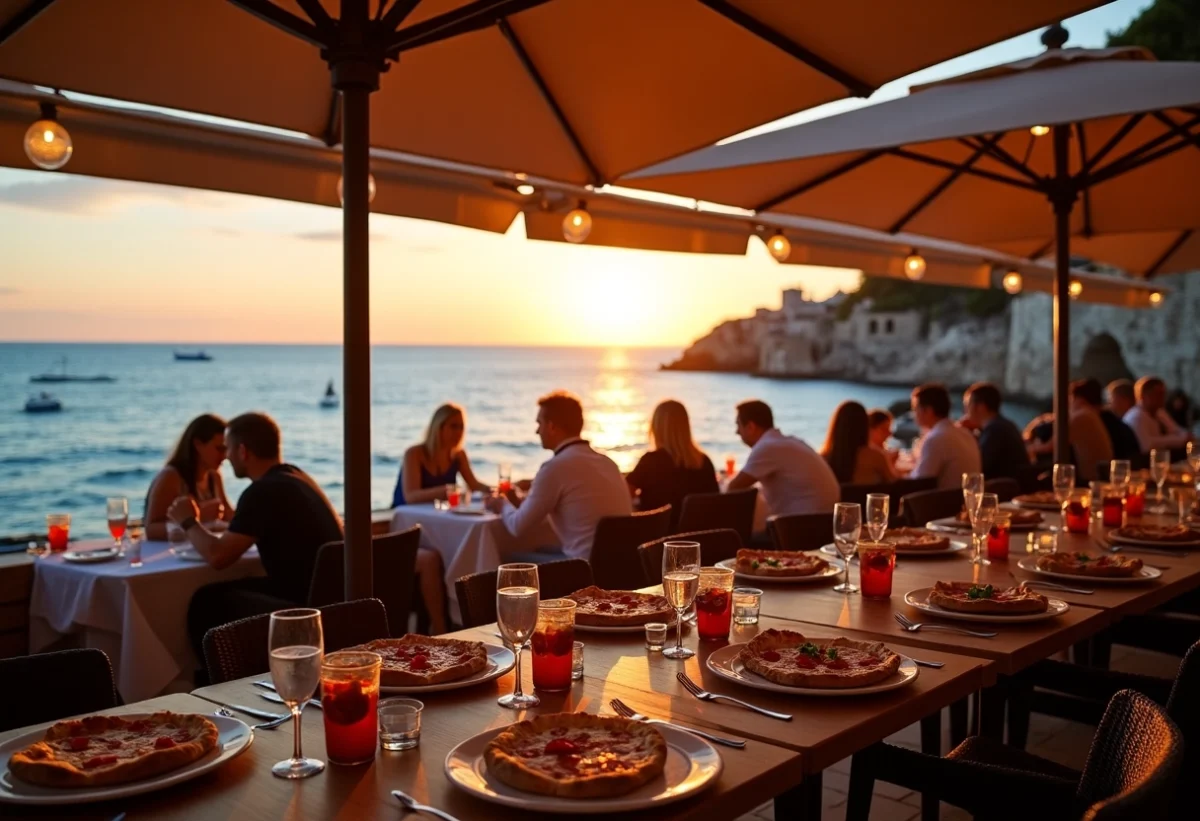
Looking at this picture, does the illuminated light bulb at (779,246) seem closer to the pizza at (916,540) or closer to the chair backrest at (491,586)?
the pizza at (916,540)

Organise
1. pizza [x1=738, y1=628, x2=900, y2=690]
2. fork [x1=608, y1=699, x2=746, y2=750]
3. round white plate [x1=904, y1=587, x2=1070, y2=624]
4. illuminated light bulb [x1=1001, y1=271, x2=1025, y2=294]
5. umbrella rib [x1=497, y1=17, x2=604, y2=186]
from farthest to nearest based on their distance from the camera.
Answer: illuminated light bulb [x1=1001, y1=271, x2=1025, y2=294], umbrella rib [x1=497, y1=17, x2=604, y2=186], round white plate [x1=904, y1=587, x2=1070, y2=624], pizza [x1=738, y1=628, x2=900, y2=690], fork [x1=608, y1=699, x2=746, y2=750]

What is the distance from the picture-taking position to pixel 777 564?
10.2 ft

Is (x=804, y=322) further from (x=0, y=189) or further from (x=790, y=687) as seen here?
(x=790, y=687)

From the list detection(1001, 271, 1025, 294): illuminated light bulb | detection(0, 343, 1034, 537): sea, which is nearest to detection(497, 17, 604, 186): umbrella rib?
detection(1001, 271, 1025, 294): illuminated light bulb

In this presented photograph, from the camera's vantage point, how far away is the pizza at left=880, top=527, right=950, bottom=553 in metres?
3.47

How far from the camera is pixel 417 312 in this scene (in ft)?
174

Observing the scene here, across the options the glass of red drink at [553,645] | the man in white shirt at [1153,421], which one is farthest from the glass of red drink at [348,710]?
the man in white shirt at [1153,421]

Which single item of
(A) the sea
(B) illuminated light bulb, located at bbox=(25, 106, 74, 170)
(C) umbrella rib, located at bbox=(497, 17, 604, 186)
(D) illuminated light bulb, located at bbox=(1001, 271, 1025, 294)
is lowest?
(A) the sea

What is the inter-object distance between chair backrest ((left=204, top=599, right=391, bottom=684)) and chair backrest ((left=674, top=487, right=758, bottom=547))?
2.32 meters

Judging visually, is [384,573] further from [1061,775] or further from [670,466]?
[1061,775]

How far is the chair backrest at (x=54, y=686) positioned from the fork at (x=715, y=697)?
42.2 inches

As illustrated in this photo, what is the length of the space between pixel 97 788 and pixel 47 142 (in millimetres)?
2767

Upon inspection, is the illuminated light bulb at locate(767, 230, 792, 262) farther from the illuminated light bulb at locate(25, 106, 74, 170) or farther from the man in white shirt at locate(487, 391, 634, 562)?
the illuminated light bulb at locate(25, 106, 74, 170)

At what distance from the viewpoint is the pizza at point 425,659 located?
74.8 inches
